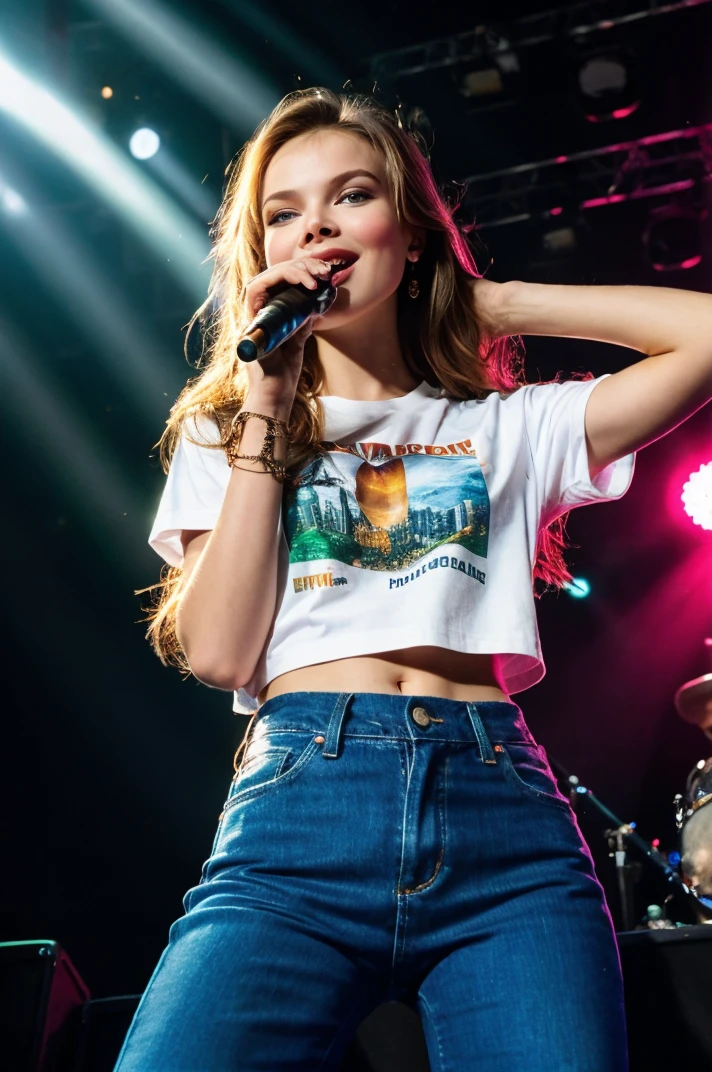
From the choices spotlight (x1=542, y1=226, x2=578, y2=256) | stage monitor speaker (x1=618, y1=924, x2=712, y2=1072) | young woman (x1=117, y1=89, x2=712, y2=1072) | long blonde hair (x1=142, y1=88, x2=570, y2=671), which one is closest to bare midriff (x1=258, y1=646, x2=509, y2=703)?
young woman (x1=117, y1=89, x2=712, y2=1072)

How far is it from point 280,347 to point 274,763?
0.55m

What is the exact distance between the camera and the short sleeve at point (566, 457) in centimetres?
154

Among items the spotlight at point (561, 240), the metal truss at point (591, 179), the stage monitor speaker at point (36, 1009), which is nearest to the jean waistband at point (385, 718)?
the stage monitor speaker at point (36, 1009)

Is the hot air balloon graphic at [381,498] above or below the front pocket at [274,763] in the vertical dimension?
above

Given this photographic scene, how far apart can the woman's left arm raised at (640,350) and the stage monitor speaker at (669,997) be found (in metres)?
0.67

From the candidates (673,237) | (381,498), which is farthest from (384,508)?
(673,237)

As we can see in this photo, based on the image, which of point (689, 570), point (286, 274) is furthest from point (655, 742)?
point (286, 274)

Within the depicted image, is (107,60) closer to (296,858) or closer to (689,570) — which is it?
(689,570)

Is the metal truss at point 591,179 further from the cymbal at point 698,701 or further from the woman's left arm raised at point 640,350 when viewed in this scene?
the woman's left arm raised at point 640,350

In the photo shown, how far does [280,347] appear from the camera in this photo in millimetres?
1416

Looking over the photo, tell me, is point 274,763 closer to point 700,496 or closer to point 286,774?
point 286,774

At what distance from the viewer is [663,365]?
58.6 inches

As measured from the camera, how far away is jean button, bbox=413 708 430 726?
1218 millimetres

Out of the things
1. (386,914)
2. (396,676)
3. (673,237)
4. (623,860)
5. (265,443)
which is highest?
(673,237)
